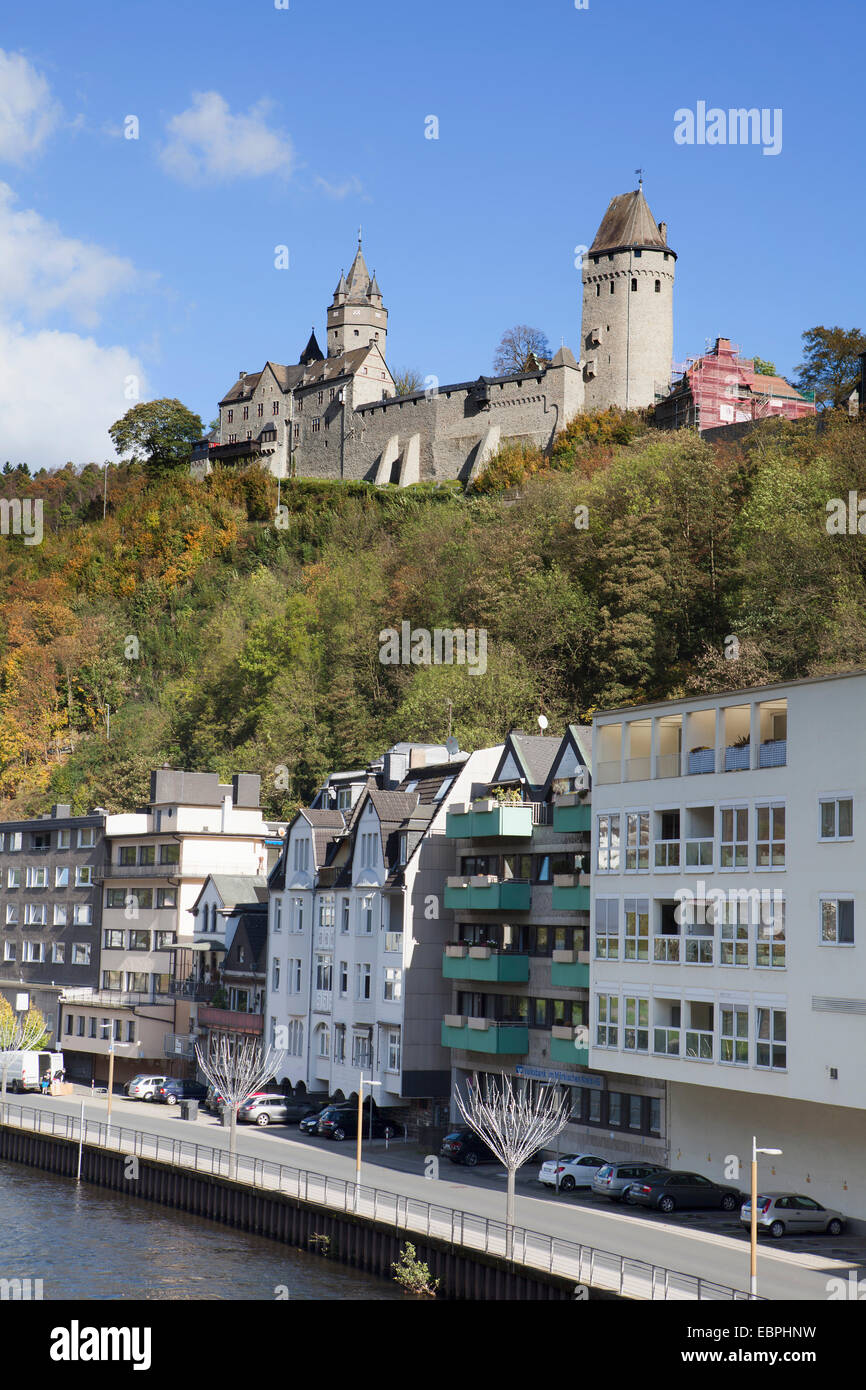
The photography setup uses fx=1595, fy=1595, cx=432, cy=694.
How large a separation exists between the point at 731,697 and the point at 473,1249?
15.2 metres

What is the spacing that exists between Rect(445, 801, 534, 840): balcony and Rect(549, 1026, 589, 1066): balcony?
6.17 m

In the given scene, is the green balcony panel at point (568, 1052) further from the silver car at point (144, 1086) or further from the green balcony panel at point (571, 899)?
the silver car at point (144, 1086)

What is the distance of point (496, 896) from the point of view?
4912 cm

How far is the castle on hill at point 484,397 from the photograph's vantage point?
A: 129 metres

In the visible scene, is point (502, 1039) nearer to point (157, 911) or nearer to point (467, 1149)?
point (467, 1149)

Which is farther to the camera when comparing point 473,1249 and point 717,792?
point 717,792

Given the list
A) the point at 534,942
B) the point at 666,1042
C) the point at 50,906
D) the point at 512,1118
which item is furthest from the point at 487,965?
the point at 50,906

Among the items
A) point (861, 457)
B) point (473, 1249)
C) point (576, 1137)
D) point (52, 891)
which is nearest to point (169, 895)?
point (52, 891)


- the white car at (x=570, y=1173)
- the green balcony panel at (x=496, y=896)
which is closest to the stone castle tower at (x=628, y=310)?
the green balcony panel at (x=496, y=896)

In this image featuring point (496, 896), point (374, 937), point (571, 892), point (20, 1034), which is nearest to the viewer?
point (571, 892)

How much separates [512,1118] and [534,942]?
10.1 m

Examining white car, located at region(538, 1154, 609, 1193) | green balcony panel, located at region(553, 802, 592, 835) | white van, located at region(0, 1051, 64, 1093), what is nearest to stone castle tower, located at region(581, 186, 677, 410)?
white van, located at region(0, 1051, 64, 1093)
